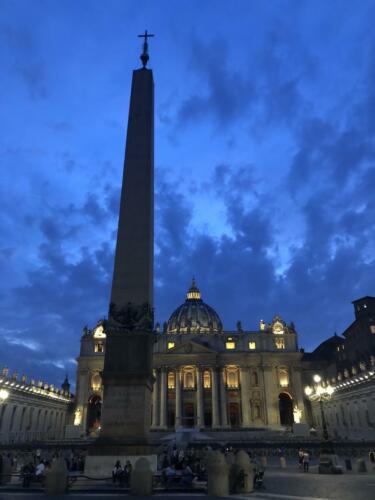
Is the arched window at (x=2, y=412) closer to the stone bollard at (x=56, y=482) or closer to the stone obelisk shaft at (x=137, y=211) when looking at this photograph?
the stone obelisk shaft at (x=137, y=211)

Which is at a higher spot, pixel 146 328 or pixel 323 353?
pixel 323 353

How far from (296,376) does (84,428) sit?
45126mm

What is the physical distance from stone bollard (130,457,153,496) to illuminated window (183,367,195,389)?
82.1 meters

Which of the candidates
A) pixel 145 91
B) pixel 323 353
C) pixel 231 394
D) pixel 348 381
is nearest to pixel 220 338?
pixel 231 394

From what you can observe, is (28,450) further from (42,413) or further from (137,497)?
(42,413)

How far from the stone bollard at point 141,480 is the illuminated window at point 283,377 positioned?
8370 centimetres

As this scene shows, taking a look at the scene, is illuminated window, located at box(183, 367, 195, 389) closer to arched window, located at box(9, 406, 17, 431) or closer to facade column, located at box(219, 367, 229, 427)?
facade column, located at box(219, 367, 229, 427)

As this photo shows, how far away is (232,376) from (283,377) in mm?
10981

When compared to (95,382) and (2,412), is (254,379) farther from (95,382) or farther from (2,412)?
(2,412)

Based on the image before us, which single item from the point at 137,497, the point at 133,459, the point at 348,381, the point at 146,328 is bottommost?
the point at 137,497

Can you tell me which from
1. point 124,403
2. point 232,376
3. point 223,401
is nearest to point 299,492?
point 124,403

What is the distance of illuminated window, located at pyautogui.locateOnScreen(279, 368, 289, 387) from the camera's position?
91.8m

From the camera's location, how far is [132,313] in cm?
1842

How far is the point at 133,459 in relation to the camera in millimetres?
16172
